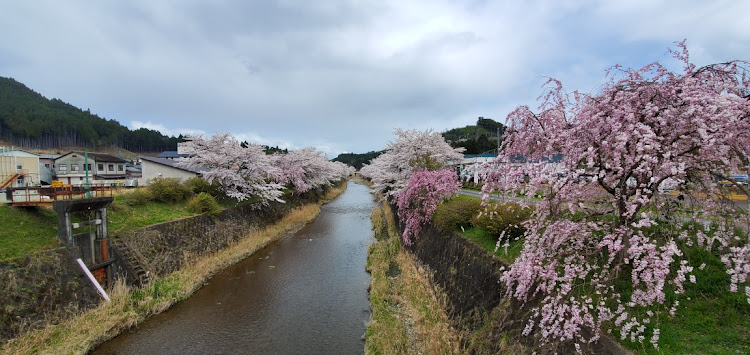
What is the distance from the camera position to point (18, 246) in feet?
34.9

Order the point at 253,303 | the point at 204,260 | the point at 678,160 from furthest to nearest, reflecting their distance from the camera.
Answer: the point at 204,260 < the point at 253,303 < the point at 678,160

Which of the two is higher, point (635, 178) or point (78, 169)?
point (635, 178)

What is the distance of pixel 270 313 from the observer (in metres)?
12.0

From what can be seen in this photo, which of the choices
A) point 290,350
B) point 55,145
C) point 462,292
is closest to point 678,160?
point 462,292

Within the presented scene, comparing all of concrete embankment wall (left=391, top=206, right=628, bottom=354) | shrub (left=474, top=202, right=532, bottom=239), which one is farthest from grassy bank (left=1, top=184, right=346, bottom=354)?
shrub (left=474, top=202, right=532, bottom=239)

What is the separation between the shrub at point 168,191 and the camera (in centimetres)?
1908

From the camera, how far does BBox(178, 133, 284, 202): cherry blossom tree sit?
2293 centimetres

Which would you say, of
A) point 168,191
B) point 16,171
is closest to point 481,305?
point 168,191

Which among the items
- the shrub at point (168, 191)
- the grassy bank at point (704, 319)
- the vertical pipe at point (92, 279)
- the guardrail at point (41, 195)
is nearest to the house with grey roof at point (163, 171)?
the shrub at point (168, 191)

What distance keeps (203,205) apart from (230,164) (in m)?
4.85

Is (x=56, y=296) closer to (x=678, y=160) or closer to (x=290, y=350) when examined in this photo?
(x=290, y=350)

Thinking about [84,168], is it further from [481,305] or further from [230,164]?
[481,305]

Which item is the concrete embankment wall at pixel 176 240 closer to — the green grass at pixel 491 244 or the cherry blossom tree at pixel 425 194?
the cherry blossom tree at pixel 425 194

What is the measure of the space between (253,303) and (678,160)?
12.9 metres
